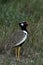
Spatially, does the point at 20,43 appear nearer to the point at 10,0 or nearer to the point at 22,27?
the point at 22,27

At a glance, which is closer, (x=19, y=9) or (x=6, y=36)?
(x=6, y=36)

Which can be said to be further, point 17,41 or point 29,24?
point 29,24

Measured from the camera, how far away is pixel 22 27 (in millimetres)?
9406

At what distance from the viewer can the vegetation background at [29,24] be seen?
8883mm

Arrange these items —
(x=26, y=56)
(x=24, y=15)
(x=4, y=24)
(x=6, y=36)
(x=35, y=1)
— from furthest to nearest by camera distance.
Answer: (x=35, y=1)
(x=24, y=15)
(x=4, y=24)
(x=6, y=36)
(x=26, y=56)

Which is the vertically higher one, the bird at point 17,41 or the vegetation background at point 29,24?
the bird at point 17,41

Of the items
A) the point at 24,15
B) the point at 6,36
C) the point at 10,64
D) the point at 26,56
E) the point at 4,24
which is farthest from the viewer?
the point at 24,15

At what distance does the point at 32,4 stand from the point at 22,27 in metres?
3.04

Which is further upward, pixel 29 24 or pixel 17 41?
pixel 17 41

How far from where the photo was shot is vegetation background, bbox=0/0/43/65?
8883mm

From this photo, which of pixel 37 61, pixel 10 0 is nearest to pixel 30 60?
pixel 37 61

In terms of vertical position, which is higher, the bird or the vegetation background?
the bird

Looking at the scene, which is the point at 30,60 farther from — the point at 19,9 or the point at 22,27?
the point at 19,9

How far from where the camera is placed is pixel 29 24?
34.6 ft
